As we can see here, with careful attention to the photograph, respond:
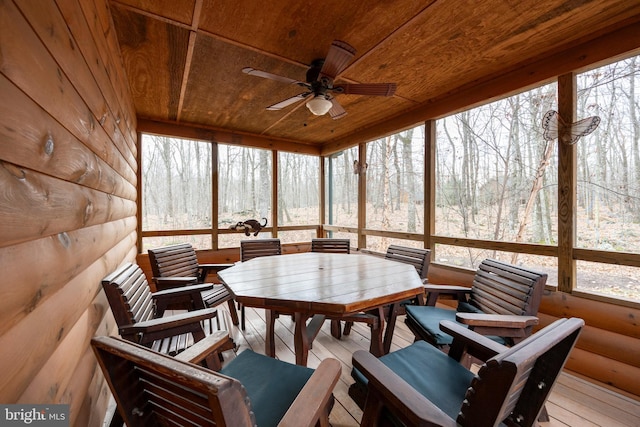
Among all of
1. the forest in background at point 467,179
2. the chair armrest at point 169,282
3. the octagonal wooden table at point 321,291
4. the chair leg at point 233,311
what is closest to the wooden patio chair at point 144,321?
the octagonal wooden table at point 321,291

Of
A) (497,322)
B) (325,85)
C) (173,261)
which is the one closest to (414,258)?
(497,322)

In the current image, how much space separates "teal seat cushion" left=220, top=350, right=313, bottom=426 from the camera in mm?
1070

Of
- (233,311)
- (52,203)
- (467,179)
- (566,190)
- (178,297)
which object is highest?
(467,179)

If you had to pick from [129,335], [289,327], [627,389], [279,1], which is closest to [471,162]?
[627,389]

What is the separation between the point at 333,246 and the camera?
377 cm

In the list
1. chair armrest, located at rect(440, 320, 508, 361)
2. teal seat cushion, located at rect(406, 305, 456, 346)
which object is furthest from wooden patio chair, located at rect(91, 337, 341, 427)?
teal seat cushion, located at rect(406, 305, 456, 346)

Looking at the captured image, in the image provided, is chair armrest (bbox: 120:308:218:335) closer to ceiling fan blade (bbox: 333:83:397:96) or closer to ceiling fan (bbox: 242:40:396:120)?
ceiling fan (bbox: 242:40:396:120)

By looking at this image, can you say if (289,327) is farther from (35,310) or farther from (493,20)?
(493,20)

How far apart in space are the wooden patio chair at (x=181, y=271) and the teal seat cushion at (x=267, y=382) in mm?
974

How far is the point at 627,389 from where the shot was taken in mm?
1887

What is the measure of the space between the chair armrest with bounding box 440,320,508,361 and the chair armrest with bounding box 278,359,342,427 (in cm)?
72

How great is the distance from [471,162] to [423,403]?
2951 millimetres

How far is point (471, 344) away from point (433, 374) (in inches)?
9.7

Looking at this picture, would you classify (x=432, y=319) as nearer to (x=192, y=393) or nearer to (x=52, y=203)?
(x=192, y=393)
